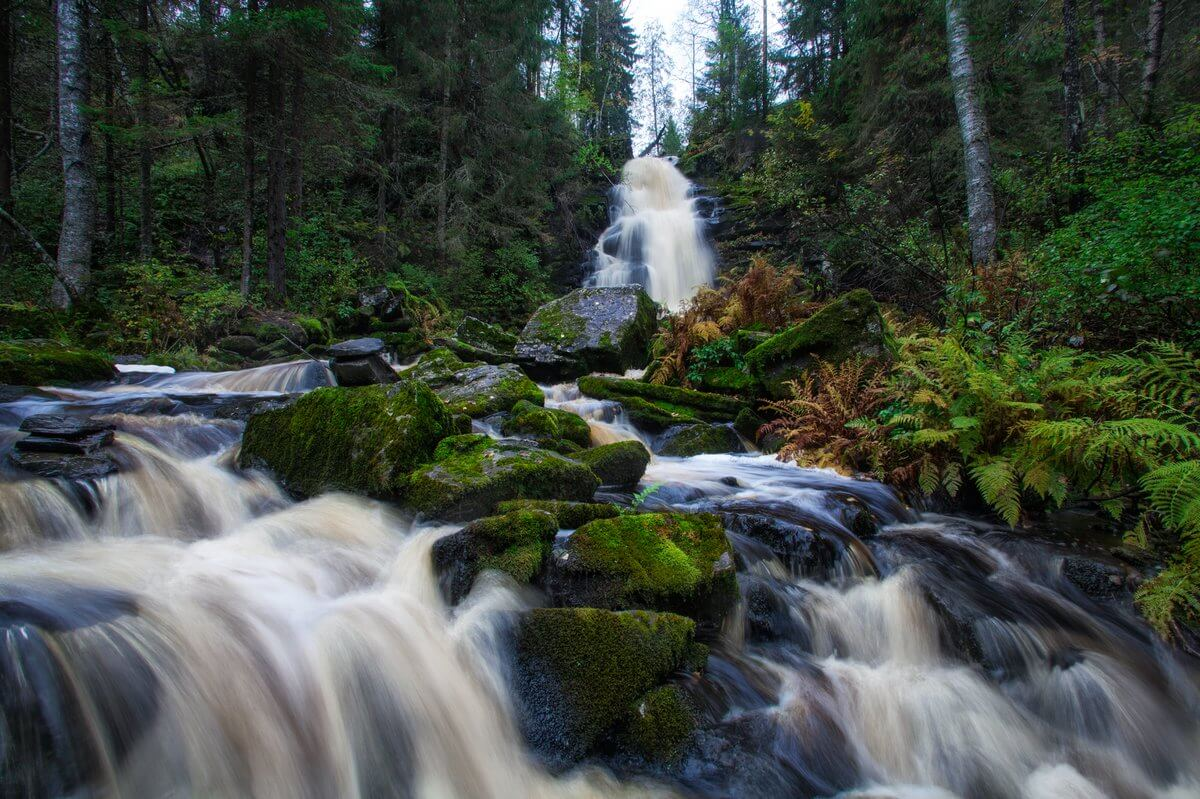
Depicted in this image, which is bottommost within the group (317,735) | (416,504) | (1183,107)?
(317,735)

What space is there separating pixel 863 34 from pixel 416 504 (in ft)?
57.5

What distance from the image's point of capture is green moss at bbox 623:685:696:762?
8.51 feet

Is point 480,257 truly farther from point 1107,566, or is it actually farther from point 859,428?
point 1107,566

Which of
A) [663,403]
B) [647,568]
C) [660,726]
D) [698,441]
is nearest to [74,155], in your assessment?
[663,403]

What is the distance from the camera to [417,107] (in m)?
17.5

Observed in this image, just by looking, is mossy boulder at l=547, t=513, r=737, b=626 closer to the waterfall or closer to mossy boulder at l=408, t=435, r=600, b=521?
mossy boulder at l=408, t=435, r=600, b=521

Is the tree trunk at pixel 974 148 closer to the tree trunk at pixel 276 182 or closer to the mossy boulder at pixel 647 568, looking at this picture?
the mossy boulder at pixel 647 568

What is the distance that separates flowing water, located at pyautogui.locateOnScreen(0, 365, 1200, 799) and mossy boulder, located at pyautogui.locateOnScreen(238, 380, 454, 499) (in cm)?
24

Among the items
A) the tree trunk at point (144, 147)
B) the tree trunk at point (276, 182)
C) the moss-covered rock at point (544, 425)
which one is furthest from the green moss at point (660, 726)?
the tree trunk at point (144, 147)

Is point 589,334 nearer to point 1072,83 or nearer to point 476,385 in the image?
point 476,385

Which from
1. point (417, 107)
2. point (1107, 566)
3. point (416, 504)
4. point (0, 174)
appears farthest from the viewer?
point (417, 107)

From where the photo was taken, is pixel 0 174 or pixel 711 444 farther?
pixel 0 174

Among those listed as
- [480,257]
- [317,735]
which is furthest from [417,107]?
[317,735]

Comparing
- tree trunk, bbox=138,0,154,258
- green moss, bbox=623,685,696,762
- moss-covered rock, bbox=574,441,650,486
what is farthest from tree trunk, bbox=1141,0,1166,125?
tree trunk, bbox=138,0,154,258
